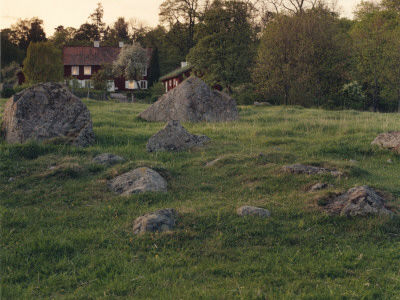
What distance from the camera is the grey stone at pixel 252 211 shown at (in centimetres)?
698

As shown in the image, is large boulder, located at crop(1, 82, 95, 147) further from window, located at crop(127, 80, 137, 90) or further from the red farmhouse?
window, located at crop(127, 80, 137, 90)

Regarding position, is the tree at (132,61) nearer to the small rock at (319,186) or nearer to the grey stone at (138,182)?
the grey stone at (138,182)

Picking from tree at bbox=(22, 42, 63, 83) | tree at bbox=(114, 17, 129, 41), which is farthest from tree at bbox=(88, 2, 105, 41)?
tree at bbox=(22, 42, 63, 83)

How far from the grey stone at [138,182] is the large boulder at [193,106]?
1059 cm

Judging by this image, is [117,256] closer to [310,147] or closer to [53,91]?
[310,147]

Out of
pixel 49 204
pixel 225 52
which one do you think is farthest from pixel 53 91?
pixel 225 52

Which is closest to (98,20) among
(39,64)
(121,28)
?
(121,28)

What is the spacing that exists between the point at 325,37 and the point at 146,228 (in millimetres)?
35027

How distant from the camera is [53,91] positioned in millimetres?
14336

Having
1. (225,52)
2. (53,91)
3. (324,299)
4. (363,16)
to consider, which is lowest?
(324,299)

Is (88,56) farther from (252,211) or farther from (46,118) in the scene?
(252,211)

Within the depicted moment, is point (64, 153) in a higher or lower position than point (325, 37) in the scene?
lower

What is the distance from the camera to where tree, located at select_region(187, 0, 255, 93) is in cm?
4088

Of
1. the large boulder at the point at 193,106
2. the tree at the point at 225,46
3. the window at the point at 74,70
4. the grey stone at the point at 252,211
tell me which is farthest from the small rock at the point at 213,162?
the window at the point at 74,70
